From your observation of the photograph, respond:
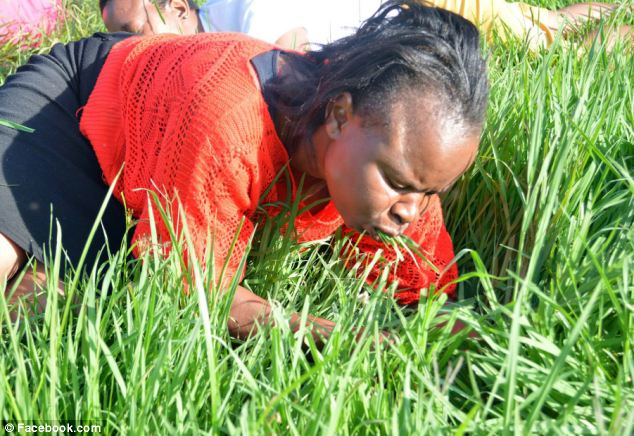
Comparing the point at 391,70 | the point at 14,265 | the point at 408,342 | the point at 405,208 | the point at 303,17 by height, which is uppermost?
the point at 391,70

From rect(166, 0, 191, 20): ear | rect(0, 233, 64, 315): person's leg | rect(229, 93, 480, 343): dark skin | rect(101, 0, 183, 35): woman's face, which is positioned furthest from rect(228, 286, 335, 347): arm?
rect(166, 0, 191, 20): ear

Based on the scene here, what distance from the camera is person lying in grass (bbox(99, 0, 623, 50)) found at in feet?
9.29

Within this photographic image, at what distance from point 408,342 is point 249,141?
0.49 metres

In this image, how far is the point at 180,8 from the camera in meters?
3.17

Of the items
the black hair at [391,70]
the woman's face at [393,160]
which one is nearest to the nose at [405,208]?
the woman's face at [393,160]

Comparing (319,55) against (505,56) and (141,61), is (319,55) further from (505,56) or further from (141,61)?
(505,56)

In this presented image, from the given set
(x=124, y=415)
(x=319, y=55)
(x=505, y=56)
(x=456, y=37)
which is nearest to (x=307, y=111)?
(x=319, y=55)

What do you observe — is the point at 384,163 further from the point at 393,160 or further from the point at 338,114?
the point at 338,114

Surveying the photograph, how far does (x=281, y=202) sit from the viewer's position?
1686mm

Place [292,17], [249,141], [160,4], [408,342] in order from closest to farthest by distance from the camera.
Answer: [408,342] < [249,141] < [292,17] < [160,4]

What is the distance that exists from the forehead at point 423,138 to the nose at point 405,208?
0.16 feet

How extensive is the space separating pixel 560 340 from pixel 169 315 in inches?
24.7

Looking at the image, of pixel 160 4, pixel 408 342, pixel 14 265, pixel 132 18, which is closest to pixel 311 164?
pixel 408 342

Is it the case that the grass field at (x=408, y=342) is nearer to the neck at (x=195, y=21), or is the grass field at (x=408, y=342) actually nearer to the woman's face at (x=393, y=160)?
the woman's face at (x=393, y=160)
